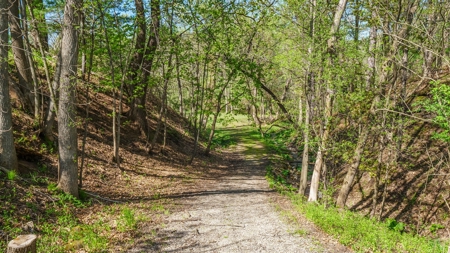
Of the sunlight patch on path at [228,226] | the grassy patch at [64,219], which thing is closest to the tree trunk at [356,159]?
the sunlight patch on path at [228,226]

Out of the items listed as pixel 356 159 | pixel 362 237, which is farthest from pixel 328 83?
pixel 362 237

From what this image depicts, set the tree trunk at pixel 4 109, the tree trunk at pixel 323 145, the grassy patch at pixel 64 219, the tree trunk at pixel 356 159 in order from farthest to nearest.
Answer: the tree trunk at pixel 356 159 → the tree trunk at pixel 323 145 → the tree trunk at pixel 4 109 → the grassy patch at pixel 64 219

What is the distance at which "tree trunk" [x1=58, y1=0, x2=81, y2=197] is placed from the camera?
7.16 meters

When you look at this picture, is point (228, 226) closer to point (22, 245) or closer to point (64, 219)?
point (64, 219)

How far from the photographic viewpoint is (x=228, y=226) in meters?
7.38

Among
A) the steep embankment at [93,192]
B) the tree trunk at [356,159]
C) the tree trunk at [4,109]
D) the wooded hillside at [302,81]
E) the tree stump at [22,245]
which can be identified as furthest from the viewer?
the tree trunk at [356,159]

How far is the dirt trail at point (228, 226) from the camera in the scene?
6.21 metres

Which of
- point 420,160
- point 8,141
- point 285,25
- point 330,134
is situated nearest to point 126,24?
point 8,141

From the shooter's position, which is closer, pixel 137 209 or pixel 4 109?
pixel 4 109

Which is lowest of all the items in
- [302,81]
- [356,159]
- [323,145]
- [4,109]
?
[356,159]

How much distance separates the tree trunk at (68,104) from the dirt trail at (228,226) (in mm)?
2764

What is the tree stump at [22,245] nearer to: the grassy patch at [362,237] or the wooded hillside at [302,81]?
the wooded hillside at [302,81]

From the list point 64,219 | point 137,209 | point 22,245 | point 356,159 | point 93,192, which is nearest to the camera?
point 22,245

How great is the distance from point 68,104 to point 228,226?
487 cm
